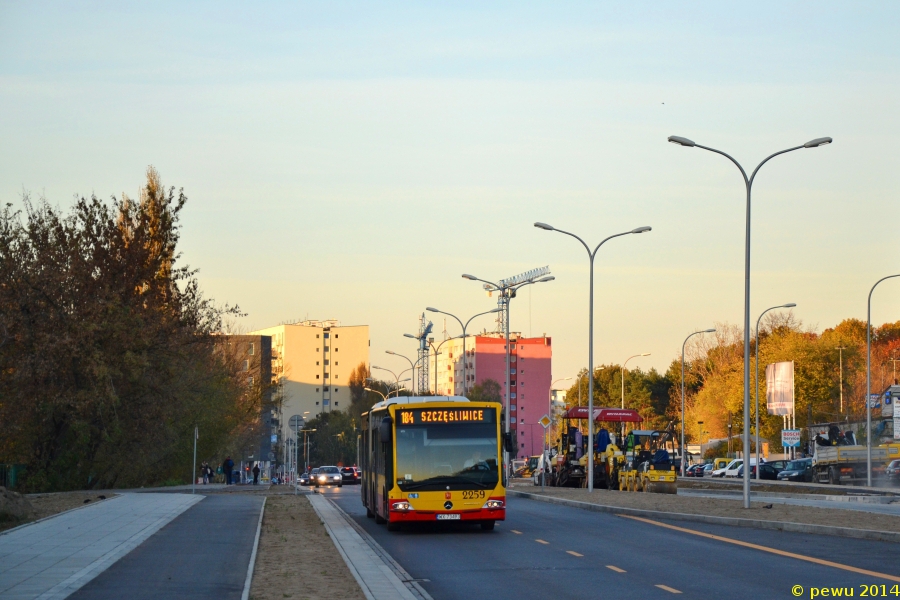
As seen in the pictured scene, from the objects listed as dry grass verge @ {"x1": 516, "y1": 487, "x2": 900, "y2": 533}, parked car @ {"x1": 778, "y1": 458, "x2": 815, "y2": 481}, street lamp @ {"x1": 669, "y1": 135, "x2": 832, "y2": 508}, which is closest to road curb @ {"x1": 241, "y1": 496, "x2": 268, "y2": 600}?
dry grass verge @ {"x1": 516, "y1": 487, "x2": 900, "y2": 533}

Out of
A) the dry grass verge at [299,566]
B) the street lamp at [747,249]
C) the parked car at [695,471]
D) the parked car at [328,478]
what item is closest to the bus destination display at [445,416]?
the dry grass verge at [299,566]

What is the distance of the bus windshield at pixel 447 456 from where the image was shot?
22453 millimetres

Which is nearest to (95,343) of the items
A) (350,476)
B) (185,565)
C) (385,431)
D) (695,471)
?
(385,431)

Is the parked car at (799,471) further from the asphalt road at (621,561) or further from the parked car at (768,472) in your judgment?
the asphalt road at (621,561)

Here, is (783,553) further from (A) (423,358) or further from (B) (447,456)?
(A) (423,358)

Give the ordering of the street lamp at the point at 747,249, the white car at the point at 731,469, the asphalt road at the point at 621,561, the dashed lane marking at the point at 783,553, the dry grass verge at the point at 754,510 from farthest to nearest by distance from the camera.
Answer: the white car at the point at 731,469, the street lamp at the point at 747,249, the dry grass verge at the point at 754,510, the dashed lane marking at the point at 783,553, the asphalt road at the point at 621,561

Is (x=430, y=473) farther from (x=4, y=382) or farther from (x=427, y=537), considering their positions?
(x=4, y=382)

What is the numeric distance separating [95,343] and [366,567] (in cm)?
2535

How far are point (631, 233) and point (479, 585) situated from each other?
29.1 metres

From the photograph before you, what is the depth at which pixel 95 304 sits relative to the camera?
38000 millimetres

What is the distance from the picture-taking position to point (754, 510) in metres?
26.5

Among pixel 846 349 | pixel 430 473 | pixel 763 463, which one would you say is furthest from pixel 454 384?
pixel 430 473

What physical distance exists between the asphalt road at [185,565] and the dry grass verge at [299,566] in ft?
0.96

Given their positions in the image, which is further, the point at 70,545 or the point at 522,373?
the point at 522,373
